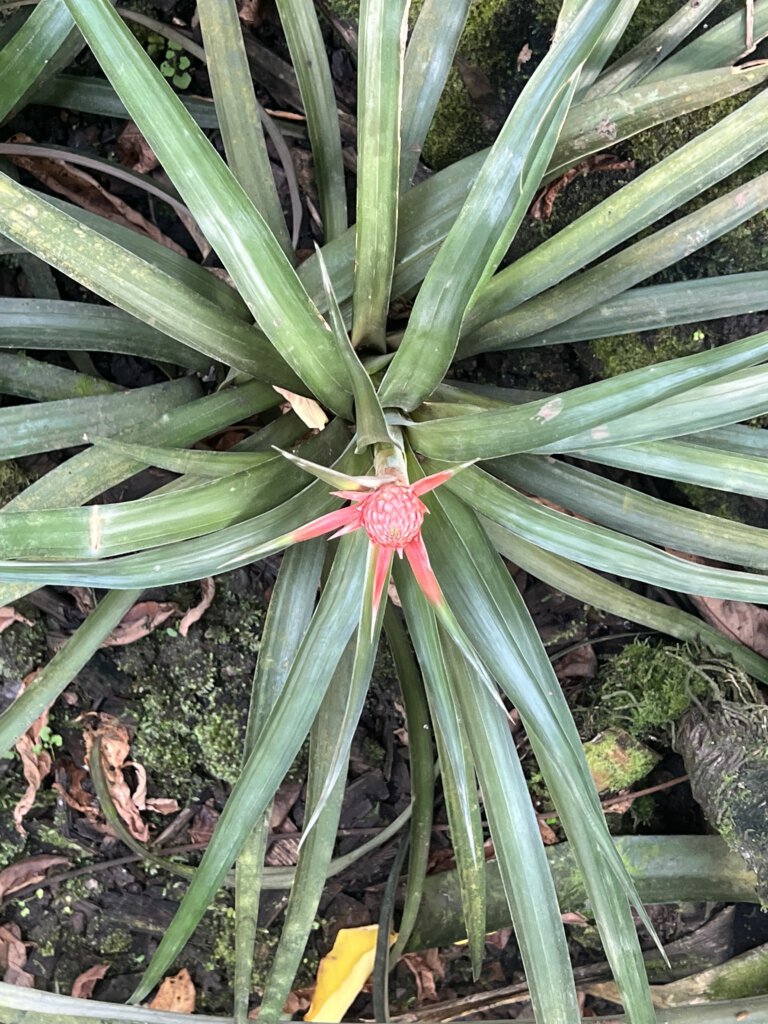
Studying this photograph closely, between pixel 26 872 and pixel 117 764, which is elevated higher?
pixel 117 764

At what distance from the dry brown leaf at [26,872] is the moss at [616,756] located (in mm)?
1121

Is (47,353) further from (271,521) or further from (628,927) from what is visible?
(628,927)

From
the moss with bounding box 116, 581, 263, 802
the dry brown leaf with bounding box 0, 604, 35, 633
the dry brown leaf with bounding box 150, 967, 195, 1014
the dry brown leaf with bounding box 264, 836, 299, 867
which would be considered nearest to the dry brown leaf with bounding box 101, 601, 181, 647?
the moss with bounding box 116, 581, 263, 802

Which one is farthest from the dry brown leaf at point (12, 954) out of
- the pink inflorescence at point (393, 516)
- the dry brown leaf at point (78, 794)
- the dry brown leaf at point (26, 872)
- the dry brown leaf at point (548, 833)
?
the pink inflorescence at point (393, 516)

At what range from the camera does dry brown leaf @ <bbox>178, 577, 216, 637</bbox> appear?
1360 millimetres

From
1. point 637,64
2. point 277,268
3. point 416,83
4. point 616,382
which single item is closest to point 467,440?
point 616,382

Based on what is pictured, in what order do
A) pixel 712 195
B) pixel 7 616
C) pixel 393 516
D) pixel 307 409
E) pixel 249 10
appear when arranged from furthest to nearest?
pixel 7 616, pixel 249 10, pixel 712 195, pixel 307 409, pixel 393 516

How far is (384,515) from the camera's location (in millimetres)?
591

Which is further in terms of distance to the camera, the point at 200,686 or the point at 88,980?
the point at 88,980

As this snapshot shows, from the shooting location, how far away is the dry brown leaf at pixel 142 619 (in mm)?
1364

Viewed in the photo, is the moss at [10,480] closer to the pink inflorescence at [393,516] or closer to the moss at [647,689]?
the pink inflorescence at [393,516]

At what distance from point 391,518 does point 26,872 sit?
4.61ft

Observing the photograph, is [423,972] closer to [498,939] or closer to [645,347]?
[498,939]

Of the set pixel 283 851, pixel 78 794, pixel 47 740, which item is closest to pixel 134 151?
pixel 47 740
